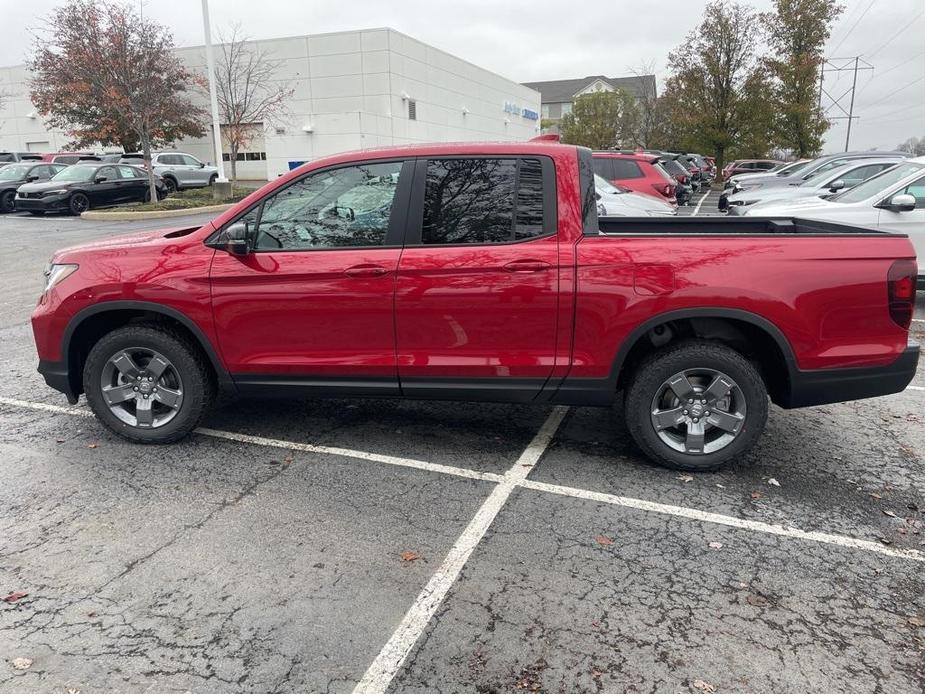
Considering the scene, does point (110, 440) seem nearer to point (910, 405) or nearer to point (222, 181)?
point (910, 405)

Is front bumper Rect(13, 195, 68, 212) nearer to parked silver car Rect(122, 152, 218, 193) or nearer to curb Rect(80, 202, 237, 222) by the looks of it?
curb Rect(80, 202, 237, 222)

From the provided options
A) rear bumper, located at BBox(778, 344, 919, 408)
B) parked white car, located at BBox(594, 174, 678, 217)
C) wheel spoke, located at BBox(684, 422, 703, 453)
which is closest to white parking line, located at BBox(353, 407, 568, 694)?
wheel spoke, located at BBox(684, 422, 703, 453)

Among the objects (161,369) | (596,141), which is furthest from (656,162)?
(596,141)

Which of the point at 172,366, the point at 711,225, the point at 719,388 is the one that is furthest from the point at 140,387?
the point at 711,225

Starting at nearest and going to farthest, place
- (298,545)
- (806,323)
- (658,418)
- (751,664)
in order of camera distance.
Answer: (751,664), (298,545), (806,323), (658,418)

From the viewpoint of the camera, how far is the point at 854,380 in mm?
4031

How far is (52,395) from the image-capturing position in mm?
5613

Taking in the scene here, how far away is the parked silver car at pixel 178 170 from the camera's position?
28.7 metres

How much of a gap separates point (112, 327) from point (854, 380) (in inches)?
183

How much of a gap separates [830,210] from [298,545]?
8284 millimetres

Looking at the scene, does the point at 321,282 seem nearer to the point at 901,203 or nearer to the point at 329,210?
the point at 329,210

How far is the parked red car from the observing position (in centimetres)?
1330

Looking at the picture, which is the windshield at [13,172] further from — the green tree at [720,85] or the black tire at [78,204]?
the green tree at [720,85]

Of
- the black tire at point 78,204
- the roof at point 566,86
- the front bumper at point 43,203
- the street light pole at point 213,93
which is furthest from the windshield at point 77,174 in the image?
the roof at point 566,86
